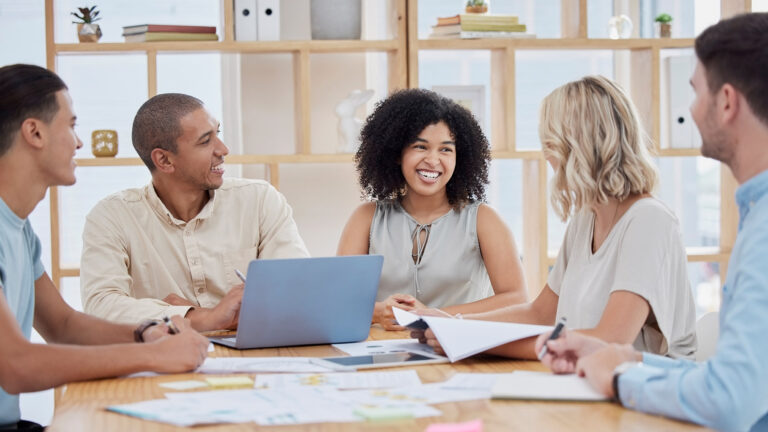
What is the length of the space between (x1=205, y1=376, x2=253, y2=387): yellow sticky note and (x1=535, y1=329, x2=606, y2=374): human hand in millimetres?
545

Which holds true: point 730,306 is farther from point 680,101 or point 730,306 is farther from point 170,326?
point 680,101

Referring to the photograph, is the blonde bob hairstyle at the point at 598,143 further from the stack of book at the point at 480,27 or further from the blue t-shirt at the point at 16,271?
the stack of book at the point at 480,27

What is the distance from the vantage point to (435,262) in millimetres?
2809

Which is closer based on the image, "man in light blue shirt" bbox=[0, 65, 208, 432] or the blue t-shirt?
"man in light blue shirt" bbox=[0, 65, 208, 432]

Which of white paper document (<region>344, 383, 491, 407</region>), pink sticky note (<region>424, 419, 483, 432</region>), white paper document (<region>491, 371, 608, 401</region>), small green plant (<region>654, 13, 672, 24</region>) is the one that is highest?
small green plant (<region>654, 13, 672, 24</region>)

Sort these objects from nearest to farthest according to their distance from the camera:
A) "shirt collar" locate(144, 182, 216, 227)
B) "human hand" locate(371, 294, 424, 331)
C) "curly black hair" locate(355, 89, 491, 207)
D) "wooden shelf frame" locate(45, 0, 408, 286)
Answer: "human hand" locate(371, 294, 424, 331) → "shirt collar" locate(144, 182, 216, 227) → "curly black hair" locate(355, 89, 491, 207) → "wooden shelf frame" locate(45, 0, 408, 286)

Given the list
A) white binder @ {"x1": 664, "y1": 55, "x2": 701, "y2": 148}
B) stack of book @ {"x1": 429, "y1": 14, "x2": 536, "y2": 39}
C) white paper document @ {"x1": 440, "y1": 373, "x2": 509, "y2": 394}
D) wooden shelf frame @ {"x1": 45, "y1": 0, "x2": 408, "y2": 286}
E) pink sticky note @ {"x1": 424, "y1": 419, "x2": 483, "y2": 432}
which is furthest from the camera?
white binder @ {"x1": 664, "y1": 55, "x2": 701, "y2": 148}

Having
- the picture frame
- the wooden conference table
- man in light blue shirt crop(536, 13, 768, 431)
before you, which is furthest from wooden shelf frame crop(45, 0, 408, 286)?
man in light blue shirt crop(536, 13, 768, 431)

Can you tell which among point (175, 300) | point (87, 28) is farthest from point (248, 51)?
point (175, 300)

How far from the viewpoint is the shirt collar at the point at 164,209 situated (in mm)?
2682

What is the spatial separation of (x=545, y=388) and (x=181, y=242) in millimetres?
1539

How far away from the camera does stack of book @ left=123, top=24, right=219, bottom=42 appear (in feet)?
11.9

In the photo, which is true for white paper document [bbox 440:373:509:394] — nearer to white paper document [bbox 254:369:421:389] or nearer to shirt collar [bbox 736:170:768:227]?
white paper document [bbox 254:369:421:389]

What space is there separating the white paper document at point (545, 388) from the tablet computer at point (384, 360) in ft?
0.86
